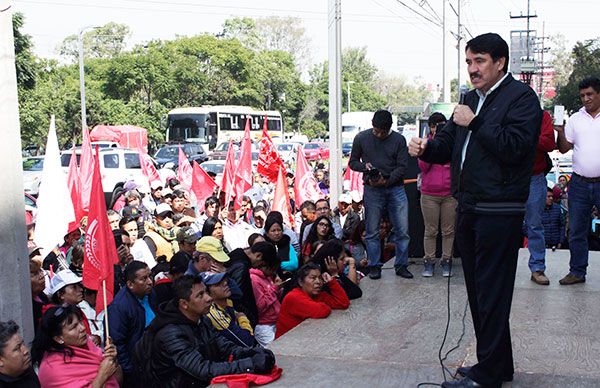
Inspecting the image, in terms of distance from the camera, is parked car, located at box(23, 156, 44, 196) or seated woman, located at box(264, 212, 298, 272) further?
parked car, located at box(23, 156, 44, 196)

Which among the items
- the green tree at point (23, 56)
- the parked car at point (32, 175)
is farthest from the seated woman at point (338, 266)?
the green tree at point (23, 56)

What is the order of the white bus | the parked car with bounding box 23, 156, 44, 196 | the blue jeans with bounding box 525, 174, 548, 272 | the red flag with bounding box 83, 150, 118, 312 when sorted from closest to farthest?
the red flag with bounding box 83, 150, 118, 312, the blue jeans with bounding box 525, 174, 548, 272, the parked car with bounding box 23, 156, 44, 196, the white bus

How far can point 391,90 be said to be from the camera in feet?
452

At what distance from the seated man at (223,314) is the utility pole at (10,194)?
4.88 feet

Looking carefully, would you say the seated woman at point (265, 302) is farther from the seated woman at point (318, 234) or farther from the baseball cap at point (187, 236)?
the seated woman at point (318, 234)

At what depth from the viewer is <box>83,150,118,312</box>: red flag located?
5281 millimetres

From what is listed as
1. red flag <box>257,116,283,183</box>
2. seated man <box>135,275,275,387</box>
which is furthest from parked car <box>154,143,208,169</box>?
seated man <box>135,275,275,387</box>

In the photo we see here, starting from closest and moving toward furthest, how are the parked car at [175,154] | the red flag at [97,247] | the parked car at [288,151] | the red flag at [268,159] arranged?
the red flag at [97,247], the red flag at [268,159], the parked car at [175,154], the parked car at [288,151]

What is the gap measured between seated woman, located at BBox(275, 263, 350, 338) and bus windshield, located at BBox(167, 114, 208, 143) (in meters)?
38.3

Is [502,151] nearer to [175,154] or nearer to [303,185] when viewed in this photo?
Answer: [303,185]

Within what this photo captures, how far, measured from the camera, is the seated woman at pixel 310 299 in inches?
242

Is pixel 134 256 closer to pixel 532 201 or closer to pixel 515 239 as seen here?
pixel 532 201

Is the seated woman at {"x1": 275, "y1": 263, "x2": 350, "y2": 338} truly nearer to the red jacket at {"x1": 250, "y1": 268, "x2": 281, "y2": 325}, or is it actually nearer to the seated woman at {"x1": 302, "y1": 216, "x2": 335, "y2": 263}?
the red jacket at {"x1": 250, "y1": 268, "x2": 281, "y2": 325}

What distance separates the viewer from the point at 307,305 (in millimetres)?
6133
